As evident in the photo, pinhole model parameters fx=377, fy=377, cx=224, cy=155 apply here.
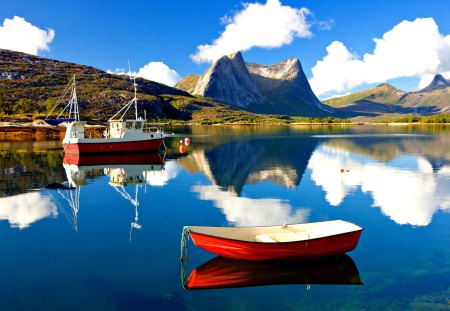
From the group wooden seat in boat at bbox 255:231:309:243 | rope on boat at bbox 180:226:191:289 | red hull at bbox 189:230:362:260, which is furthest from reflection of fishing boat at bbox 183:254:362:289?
wooden seat in boat at bbox 255:231:309:243

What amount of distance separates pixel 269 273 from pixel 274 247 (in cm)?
137

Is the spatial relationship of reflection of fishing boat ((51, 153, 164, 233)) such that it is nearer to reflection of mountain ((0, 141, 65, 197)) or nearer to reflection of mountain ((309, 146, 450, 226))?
reflection of mountain ((0, 141, 65, 197))

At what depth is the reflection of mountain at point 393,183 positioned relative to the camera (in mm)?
31219

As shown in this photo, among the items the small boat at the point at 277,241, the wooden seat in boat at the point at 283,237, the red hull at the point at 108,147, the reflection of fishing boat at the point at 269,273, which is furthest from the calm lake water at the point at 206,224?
the red hull at the point at 108,147

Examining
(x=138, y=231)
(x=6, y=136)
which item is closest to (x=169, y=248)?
(x=138, y=231)

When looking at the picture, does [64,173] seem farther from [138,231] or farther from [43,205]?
[138,231]

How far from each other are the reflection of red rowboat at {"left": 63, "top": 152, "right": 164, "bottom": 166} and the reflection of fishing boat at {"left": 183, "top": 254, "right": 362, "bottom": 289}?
43.5 m

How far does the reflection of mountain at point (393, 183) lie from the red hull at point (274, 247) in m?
11.4

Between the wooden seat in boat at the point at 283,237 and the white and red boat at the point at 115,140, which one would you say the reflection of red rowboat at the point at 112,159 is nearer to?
the white and red boat at the point at 115,140

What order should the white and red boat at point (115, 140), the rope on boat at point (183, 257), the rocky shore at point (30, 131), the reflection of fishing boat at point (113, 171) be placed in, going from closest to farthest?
the rope on boat at point (183, 257) < the reflection of fishing boat at point (113, 171) < the white and red boat at point (115, 140) < the rocky shore at point (30, 131)

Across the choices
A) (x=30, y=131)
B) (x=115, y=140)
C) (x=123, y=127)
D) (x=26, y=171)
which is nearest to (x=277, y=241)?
(x=26, y=171)

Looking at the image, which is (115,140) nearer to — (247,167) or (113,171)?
(113,171)

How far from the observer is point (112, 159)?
64.2 metres

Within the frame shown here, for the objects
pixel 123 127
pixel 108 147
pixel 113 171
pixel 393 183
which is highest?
pixel 123 127
